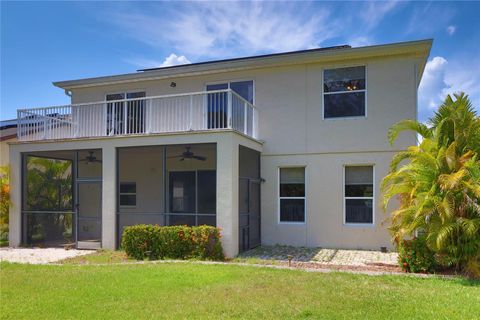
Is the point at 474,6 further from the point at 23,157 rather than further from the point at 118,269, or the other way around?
the point at 23,157

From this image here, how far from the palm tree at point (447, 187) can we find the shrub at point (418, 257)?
207mm

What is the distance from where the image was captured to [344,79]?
11.8m

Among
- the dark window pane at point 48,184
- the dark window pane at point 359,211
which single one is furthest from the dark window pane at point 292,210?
the dark window pane at point 48,184

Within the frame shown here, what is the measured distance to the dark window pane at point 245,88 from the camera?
503 inches

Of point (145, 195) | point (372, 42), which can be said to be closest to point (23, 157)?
point (145, 195)

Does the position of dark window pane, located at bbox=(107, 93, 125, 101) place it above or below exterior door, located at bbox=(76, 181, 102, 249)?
above

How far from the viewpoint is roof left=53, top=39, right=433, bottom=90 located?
35.6ft

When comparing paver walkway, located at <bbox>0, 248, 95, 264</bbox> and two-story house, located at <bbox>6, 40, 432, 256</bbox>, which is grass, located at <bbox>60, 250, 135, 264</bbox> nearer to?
paver walkway, located at <bbox>0, 248, 95, 264</bbox>

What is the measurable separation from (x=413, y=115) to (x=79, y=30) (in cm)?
1049

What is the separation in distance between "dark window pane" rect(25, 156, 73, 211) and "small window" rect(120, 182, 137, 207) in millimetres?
1924

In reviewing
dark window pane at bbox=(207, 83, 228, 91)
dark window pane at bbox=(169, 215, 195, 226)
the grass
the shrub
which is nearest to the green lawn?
the shrub

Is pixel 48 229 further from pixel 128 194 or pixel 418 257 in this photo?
pixel 418 257

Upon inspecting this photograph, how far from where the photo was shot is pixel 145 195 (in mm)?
14562

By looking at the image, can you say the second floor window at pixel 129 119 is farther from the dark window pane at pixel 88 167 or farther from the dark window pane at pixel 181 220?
the dark window pane at pixel 181 220
